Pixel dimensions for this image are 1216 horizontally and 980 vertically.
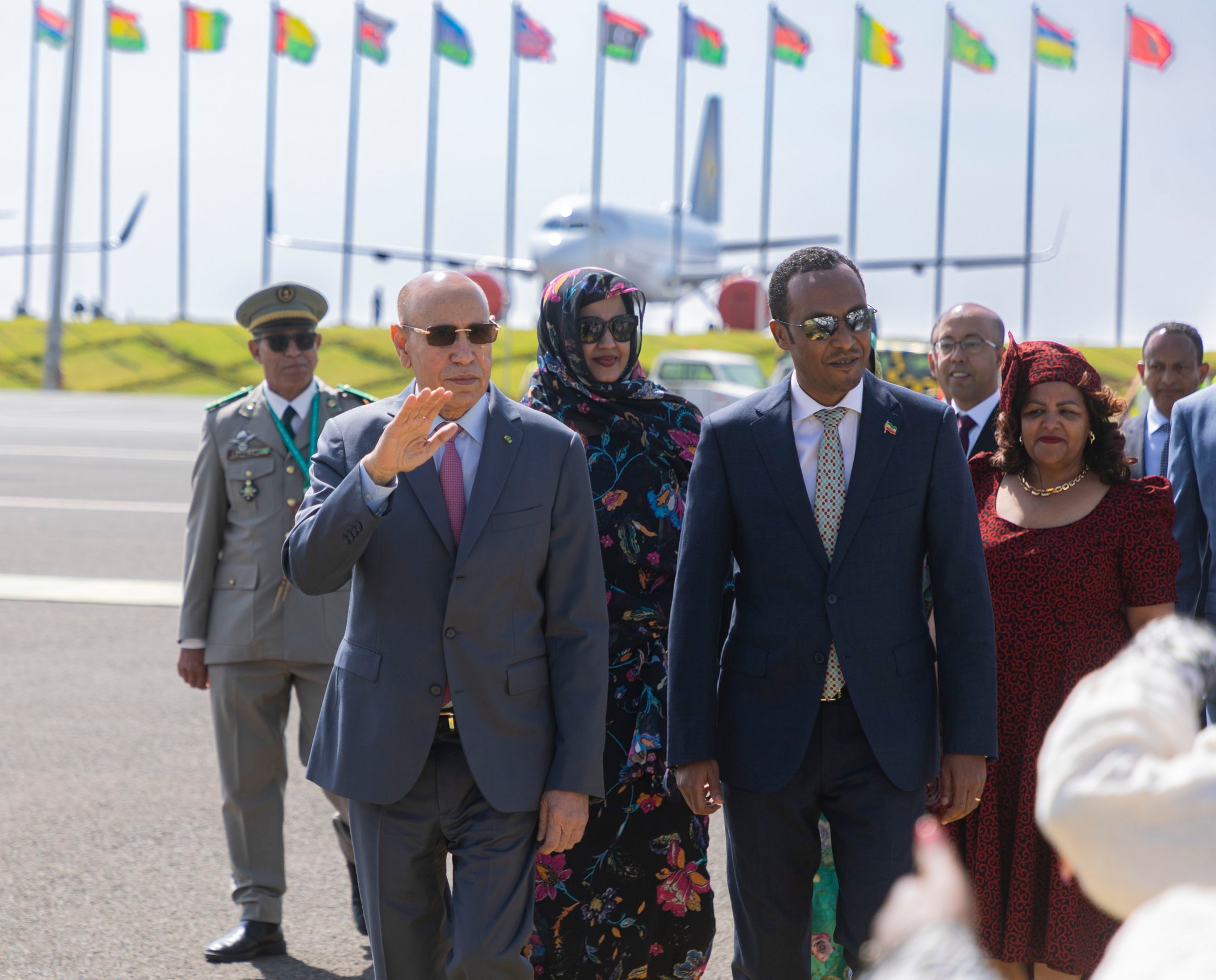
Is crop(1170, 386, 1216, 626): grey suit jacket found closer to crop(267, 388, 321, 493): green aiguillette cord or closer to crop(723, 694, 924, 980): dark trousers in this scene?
crop(723, 694, 924, 980): dark trousers

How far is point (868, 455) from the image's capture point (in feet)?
10.1

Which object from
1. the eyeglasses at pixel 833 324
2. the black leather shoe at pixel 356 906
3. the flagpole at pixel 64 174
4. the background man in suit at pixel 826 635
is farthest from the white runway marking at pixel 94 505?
the flagpole at pixel 64 174

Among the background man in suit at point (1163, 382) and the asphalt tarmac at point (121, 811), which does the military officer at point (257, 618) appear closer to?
the asphalt tarmac at point (121, 811)

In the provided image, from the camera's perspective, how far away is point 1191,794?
1.08 meters

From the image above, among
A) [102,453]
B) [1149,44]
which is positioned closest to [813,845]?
[102,453]

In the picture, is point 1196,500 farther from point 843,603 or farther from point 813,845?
point 813,845

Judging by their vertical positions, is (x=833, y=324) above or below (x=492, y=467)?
above

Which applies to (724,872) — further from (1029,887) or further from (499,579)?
(499,579)

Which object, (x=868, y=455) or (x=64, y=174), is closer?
(x=868, y=455)

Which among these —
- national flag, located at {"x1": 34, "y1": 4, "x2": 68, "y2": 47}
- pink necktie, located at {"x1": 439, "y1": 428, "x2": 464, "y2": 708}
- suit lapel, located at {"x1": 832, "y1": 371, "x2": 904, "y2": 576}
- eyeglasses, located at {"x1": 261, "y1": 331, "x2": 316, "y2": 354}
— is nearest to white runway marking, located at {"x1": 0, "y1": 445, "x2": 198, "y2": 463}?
eyeglasses, located at {"x1": 261, "y1": 331, "x2": 316, "y2": 354}

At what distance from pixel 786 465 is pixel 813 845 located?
92cm

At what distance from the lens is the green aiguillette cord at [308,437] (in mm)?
4555

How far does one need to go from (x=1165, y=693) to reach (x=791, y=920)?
2118 mm

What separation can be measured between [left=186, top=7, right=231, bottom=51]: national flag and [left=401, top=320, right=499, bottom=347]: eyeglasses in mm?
57050
